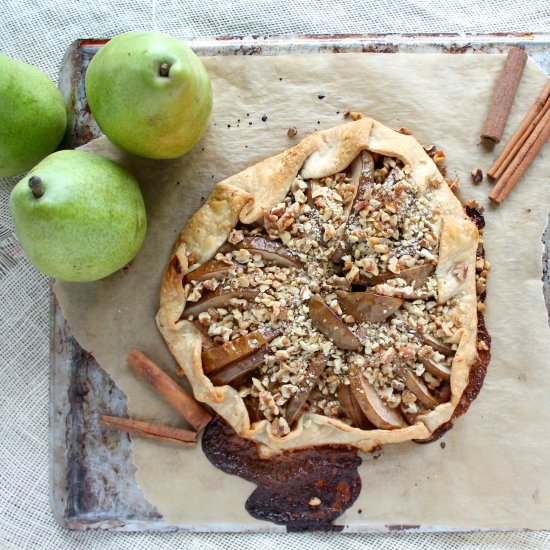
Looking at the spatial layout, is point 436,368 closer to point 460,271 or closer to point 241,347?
point 460,271

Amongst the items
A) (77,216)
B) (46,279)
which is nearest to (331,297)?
(77,216)

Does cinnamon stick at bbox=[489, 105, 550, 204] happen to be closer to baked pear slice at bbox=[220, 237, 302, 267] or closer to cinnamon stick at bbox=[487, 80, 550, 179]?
cinnamon stick at bbox=[487, 80, 550, 179]

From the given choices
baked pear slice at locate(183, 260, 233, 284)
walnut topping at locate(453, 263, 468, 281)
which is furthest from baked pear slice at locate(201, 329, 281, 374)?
walnut topping at locate(453, 263, 468, 281)

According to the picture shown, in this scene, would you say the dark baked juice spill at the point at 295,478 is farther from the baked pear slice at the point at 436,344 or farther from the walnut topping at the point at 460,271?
the walnut topping at the point at 460,271

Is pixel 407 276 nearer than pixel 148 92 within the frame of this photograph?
No

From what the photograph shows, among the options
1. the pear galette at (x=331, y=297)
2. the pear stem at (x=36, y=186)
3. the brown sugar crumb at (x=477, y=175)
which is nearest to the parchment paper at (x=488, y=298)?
the brown sugar crumb at (x=477, y=175)

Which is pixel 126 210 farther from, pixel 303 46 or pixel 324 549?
pixel 324 549
